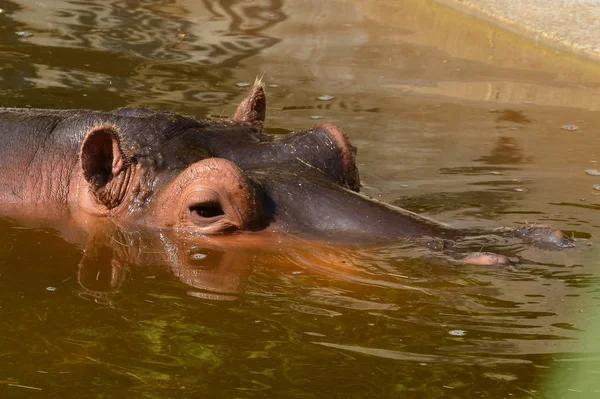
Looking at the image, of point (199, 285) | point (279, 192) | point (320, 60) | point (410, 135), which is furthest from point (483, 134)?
point (199, 285)

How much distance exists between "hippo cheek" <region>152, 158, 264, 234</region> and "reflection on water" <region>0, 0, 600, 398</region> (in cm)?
10

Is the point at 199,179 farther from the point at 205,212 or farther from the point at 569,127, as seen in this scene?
the point at 569,127

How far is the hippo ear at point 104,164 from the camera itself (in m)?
5.22

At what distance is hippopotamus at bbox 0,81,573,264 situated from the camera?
16.7 ft

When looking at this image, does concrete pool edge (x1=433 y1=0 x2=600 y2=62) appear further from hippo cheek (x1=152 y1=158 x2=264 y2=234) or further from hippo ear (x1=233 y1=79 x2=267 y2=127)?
hippo cheek (x1=152 y1=158 x2=264 y2=234)

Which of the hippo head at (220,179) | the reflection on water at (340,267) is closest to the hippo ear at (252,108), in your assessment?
the hippo head at (220,179)

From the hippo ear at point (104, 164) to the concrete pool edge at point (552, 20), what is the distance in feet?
18.7

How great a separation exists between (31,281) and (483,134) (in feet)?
13.4

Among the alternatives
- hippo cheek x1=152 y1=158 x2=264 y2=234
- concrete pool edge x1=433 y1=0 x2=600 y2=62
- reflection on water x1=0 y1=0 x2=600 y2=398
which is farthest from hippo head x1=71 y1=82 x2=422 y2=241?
concrete pool edge x1=433 y1=0 x2=600 y2=62

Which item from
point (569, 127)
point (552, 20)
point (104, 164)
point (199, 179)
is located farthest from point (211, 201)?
point (552, 20)

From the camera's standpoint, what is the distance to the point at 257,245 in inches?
204

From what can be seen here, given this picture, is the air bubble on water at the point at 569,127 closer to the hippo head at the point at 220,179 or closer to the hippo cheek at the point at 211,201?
the hippo head at the point at 220,179

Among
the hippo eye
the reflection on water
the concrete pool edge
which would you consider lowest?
the reflection on water

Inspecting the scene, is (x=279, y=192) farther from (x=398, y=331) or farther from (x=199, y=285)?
(x=398, y=331)
